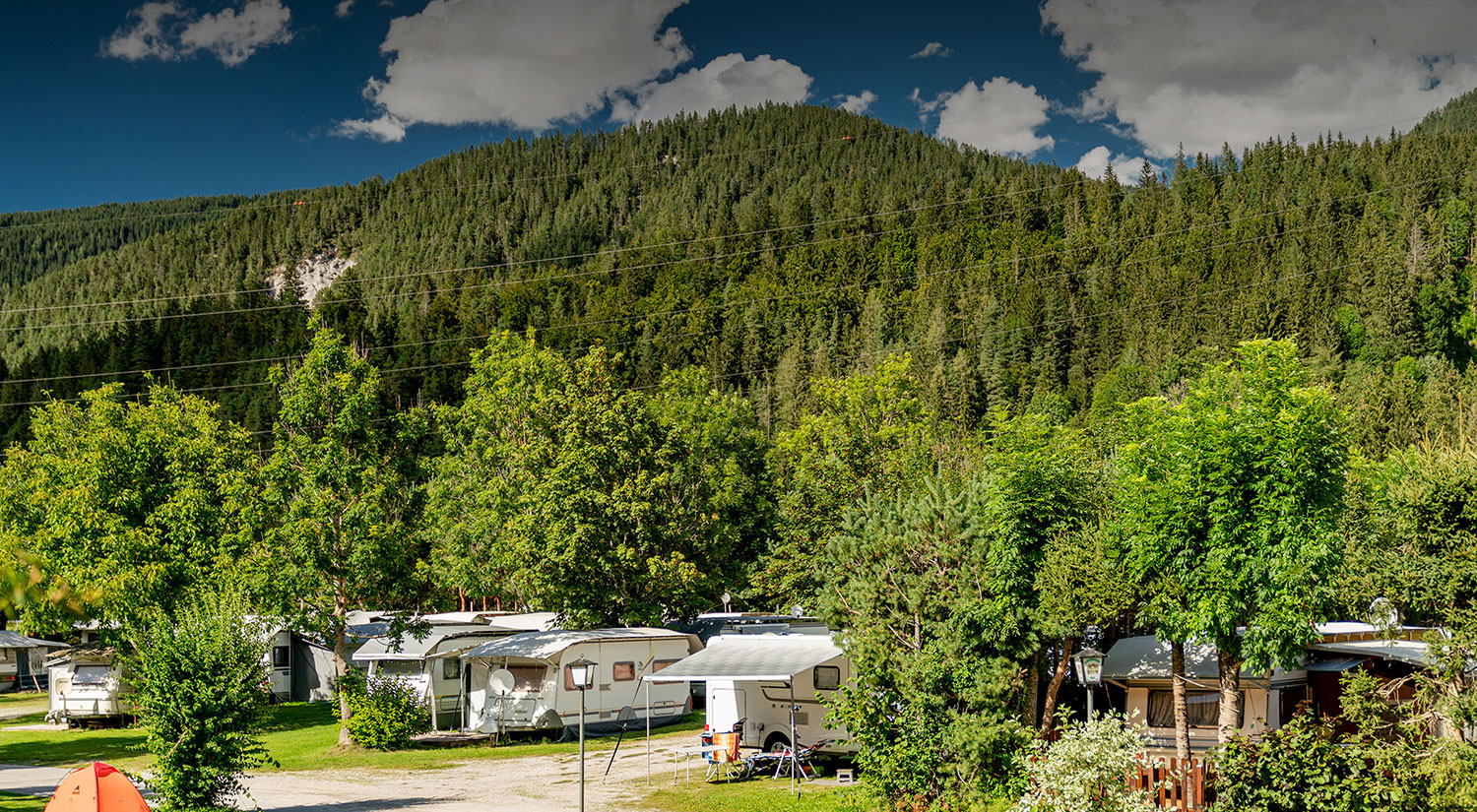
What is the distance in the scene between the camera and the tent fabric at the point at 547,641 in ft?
84.2

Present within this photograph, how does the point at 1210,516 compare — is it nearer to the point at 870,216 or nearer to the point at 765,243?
the point at 765,243

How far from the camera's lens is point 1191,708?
1923cm

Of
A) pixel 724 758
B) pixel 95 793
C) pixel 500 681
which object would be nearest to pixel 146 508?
pixel 500 681

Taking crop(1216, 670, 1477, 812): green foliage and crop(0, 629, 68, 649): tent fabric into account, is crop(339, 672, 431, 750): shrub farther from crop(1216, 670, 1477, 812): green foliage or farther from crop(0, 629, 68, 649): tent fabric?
crop(0, 629, 68, 649): tent fabric

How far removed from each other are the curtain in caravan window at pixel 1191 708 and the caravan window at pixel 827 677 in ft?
18.3

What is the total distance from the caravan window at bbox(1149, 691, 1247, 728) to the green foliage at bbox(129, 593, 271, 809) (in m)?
15.0

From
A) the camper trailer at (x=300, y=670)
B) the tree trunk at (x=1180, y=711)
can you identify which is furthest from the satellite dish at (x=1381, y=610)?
the camper trailer at (x=300, y=670)

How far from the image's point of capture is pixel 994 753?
49.3ft

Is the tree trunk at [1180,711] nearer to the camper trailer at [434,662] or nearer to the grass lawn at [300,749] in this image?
the grass lawn at [300,749]

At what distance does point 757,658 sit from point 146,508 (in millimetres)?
18519

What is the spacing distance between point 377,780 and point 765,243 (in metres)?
119

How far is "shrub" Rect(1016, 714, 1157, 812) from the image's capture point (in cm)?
1255

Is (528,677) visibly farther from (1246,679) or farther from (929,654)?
(1246,679)

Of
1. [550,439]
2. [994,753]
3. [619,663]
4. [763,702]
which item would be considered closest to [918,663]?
[994,753]
